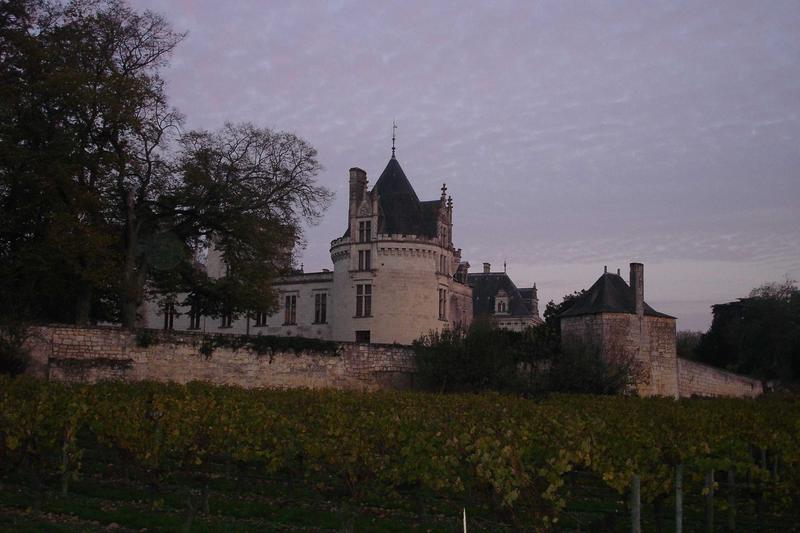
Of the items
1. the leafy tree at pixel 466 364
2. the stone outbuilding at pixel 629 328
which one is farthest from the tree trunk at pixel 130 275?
the stone outbuilding at pixel 629 328

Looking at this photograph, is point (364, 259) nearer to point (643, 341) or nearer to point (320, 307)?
point (320, 307)

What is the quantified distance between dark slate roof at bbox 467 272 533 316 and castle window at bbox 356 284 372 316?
24.7 m

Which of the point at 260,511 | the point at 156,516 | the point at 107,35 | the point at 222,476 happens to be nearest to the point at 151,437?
the point at 156,516

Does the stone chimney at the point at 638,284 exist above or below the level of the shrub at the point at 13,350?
above

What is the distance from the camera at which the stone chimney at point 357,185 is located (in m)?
38.8

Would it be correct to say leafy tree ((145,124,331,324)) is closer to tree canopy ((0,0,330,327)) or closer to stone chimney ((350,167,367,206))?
tree canopy ((0,0,330,327))

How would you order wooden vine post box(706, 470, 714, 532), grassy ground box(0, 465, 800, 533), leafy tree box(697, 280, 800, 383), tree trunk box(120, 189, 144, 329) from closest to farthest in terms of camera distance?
wooden vine post box(706, 470, 714, 532) → grassy ground box(0, 465, 800, 533) → tree trunk box(120, 189, 144, 329) → leafy tree box(697, 280, 800, 383)

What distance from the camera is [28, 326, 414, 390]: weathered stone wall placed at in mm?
22266

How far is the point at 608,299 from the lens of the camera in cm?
3388

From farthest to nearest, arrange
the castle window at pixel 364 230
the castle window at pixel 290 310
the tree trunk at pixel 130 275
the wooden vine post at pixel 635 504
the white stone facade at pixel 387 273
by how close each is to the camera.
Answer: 1. the castle window at pixel 290 310
2. the castle window at pixel 364 230
3. the white stone facade at pixel 387 273
4. the tree trunk at pixel 130 275
5. the wooden vine post at pixel 635 504

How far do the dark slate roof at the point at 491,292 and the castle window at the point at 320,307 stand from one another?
20.1 meters

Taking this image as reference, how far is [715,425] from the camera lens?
14.9 meters

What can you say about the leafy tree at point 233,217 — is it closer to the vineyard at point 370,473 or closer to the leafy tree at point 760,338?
the vineyard at point 370,473

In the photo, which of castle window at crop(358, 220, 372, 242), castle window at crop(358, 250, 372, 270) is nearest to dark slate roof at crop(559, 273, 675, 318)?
castle window at crop(358, 250, 372, 270)
